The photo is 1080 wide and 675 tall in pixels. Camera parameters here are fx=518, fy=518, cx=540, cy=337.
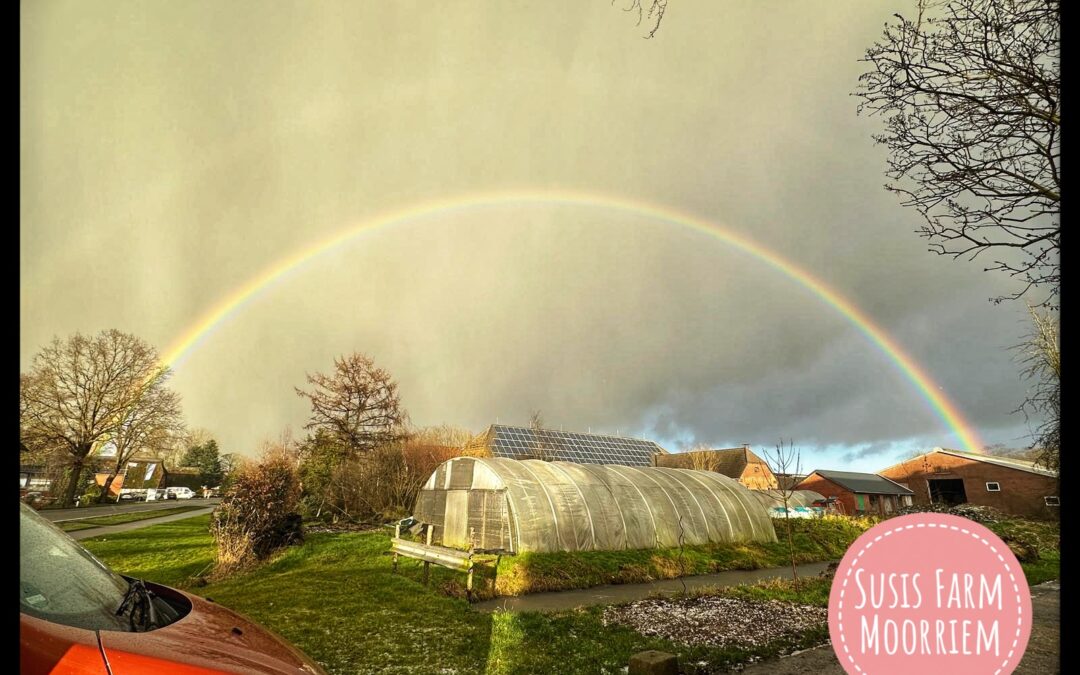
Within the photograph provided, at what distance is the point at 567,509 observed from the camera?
1822cm

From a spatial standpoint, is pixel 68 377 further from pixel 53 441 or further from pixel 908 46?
pixel 908 46

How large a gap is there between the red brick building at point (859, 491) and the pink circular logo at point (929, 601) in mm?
57459

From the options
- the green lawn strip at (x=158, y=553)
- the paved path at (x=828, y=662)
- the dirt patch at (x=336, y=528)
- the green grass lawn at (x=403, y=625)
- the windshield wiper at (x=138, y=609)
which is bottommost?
the dirt patch at (x=336, y=528)

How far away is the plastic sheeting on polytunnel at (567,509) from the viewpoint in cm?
1716

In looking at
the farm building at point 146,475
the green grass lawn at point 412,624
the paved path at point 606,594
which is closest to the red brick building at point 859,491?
the paved path at point 606,594

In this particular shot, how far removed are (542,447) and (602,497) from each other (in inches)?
801

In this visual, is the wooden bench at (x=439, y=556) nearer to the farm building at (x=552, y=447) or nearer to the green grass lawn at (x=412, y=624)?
the green grass lawn at (x=412, y=624)

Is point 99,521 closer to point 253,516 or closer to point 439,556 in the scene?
point 253,516

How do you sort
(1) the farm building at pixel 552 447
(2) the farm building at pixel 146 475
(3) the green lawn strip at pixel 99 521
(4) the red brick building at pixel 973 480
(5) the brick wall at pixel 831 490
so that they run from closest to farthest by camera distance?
(3) the green lawn strip at pixel 99 521, (1) the farm building at pixel 552 447, (4) the red brick building at pixel 973 480, (5) the brick wall at pixel 831 490, (2) the farm building at pixel 146 475

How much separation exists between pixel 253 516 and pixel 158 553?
5.49 m

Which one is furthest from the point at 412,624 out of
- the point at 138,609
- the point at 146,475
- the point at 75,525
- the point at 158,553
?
the point at 146,475

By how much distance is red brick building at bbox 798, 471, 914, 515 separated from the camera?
53375 millimetres
